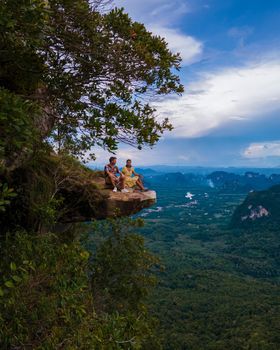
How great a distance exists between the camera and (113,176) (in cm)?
1487

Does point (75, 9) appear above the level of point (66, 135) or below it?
above

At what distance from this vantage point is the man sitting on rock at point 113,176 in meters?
14.6

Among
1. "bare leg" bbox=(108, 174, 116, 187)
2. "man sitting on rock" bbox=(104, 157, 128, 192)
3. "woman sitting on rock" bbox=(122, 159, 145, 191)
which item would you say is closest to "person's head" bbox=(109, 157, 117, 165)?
"man sitting on rock" bbox=(104, 157, 128, 192)

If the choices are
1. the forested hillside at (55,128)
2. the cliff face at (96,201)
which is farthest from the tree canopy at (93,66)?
the cliff face at (96,201)

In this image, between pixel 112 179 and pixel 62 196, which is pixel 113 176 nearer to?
pixel 112 179

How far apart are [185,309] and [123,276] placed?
196 feet

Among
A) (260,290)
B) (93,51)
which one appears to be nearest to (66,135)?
(93,51)

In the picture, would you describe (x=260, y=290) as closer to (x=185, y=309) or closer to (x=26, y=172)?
(x=185, y=309)

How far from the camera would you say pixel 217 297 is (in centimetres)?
8356

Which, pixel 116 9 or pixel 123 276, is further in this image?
pixel 123 276

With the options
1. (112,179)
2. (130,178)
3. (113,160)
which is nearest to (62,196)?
(112,179)

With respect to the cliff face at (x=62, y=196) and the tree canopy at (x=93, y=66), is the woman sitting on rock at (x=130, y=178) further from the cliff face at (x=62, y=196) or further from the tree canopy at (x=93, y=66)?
the tree canopy at (x=93, y=66)

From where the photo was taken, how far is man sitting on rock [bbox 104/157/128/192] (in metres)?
14.6

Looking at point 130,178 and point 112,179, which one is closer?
point 112,179
